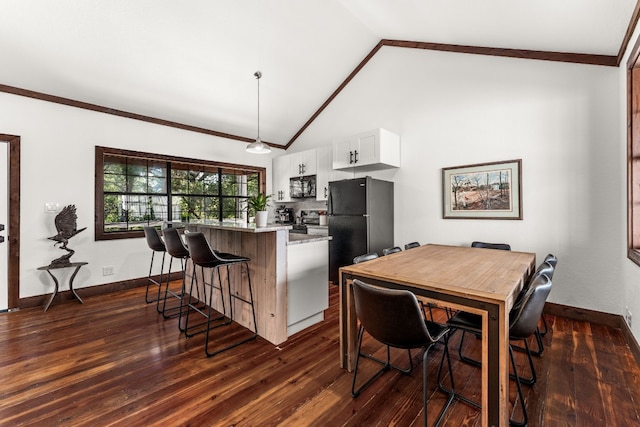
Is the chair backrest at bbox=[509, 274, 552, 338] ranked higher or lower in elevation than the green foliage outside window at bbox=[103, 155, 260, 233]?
lower

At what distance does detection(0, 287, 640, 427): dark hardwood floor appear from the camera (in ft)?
5.42

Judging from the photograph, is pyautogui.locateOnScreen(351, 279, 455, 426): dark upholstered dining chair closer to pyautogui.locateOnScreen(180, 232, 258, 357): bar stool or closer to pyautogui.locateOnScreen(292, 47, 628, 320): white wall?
pyautogui.locateOnScreen(180, 232, 258, 357): bar stool

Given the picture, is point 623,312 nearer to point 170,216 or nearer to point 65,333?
point 65,333

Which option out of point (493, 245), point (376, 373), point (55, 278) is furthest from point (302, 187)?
point (376, 373)

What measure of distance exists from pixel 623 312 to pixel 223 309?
12.9ft

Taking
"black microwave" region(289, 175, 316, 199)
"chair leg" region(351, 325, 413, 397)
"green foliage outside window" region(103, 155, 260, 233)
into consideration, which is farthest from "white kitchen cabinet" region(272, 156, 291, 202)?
"chair leg" region(351, 325, 413, 397)

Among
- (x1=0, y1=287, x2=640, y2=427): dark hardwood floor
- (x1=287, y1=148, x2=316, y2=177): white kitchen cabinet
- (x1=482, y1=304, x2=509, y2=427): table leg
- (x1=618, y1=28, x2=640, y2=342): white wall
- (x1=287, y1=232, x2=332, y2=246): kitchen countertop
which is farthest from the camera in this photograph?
(x1=287, y1=148, x2=316, y2=177): white kitchen cabinet

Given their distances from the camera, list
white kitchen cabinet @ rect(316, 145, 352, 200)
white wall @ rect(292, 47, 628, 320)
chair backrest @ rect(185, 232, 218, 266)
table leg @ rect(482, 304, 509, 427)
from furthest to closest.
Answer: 1. white kitchen cabinet @ rect(316, 145, 352, 200)
2. white wall @ rect(292, 47, 628, 320)
3. chair backrest @ rect(185, 232, 218, 266)
4. table leg @ rect(482, 304, 509, 427)

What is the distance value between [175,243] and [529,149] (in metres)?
4.00

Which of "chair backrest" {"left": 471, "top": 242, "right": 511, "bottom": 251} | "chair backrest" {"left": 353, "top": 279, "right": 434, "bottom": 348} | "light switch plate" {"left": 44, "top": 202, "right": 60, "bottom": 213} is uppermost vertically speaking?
"light switch plate" {"left": 44, "top": 202, "right": 60, "bottom": 213}

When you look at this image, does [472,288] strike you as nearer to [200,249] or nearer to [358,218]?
[200,249]

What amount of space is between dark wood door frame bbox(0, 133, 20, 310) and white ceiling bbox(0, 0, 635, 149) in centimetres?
78

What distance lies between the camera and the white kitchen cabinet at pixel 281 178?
19.1 feet

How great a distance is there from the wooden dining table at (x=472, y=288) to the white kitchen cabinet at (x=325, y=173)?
8.35ft
